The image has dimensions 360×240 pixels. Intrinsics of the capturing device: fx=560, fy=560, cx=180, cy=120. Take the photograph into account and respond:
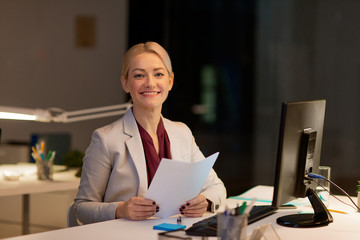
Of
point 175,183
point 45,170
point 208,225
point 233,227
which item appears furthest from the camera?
point 45,170

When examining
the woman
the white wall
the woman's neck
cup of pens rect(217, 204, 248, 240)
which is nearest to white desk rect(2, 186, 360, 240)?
the woman

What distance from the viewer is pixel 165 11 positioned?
210 inches

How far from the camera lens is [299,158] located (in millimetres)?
2051

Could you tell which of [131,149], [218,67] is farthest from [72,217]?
[218,67]

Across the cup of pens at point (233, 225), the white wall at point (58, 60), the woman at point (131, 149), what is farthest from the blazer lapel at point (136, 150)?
the white wall at point (58, 60)

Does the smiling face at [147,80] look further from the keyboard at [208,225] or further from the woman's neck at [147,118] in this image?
the keyboard at [208,225]

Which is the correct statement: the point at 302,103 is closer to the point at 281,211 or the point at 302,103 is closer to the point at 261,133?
the point at 281,211

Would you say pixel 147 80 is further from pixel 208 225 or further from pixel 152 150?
pixel 208 225

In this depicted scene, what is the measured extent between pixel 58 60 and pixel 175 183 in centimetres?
363

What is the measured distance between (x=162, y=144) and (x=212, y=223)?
2.03ft

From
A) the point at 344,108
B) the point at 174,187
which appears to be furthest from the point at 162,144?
the point at 344,108

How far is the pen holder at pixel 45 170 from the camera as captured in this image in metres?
3.46

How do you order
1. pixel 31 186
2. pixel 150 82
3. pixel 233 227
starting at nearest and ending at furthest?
pixel 233 227
pixel 150 82
pixel 31 186

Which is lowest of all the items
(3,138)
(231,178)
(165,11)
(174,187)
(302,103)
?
(231,178)
